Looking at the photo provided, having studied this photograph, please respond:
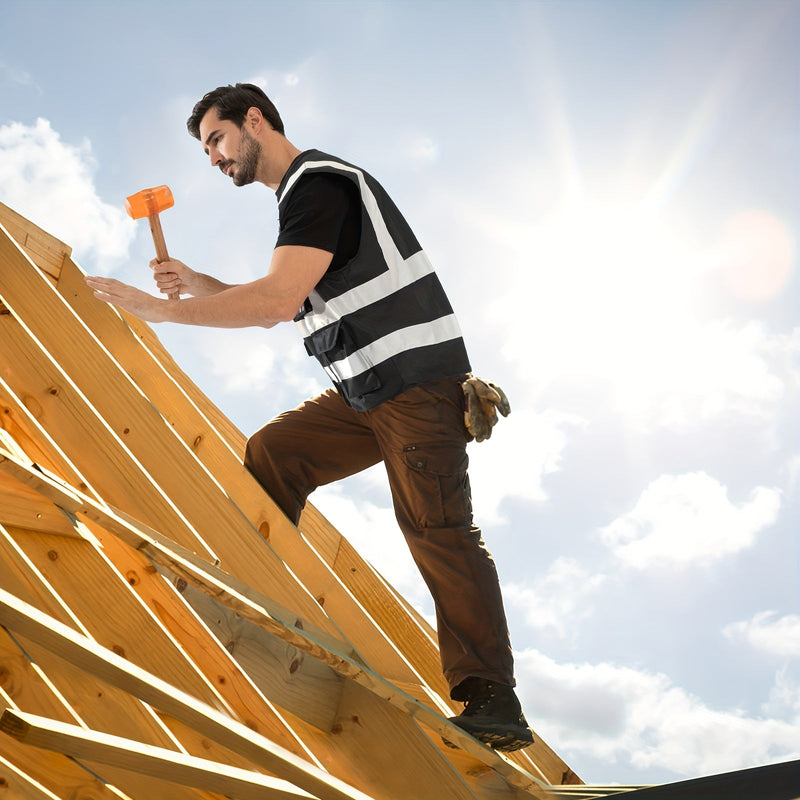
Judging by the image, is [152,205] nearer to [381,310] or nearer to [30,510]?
[381,310]

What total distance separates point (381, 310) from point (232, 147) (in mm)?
698

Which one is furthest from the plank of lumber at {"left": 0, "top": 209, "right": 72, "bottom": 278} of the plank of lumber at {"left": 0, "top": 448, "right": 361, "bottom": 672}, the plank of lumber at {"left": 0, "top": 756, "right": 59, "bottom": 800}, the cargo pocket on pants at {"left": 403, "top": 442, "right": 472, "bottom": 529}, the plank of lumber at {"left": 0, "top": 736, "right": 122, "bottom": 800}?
the plank of lumber at {"left": 0, "top": 756, "right": 59, "bottom": 800}

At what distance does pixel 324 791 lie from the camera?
1571 mm

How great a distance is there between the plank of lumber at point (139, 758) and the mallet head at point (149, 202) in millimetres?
1383

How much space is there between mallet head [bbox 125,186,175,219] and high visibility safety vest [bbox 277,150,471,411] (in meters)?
0.33

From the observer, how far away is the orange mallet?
221 centimetres

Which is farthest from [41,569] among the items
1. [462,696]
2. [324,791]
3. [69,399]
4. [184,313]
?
[462,696]

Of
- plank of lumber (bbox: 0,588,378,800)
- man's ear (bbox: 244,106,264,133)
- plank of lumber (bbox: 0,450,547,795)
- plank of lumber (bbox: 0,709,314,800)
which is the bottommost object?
plank of lumber (bbox: 0,709,314,800)

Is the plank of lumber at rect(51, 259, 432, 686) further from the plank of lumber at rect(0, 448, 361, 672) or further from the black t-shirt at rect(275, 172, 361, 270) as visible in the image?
the black t-shirt at rect(275, 172, 361, 270)

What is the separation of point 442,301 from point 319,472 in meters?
0.70

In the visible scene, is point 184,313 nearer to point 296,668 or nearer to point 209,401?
point 296,668

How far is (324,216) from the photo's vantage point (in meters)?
2.07

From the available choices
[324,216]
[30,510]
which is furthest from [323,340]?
[30,510]

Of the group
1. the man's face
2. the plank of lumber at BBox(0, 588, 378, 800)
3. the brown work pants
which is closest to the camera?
the plank of lumber at BBox(0, 588, 378, 800)
